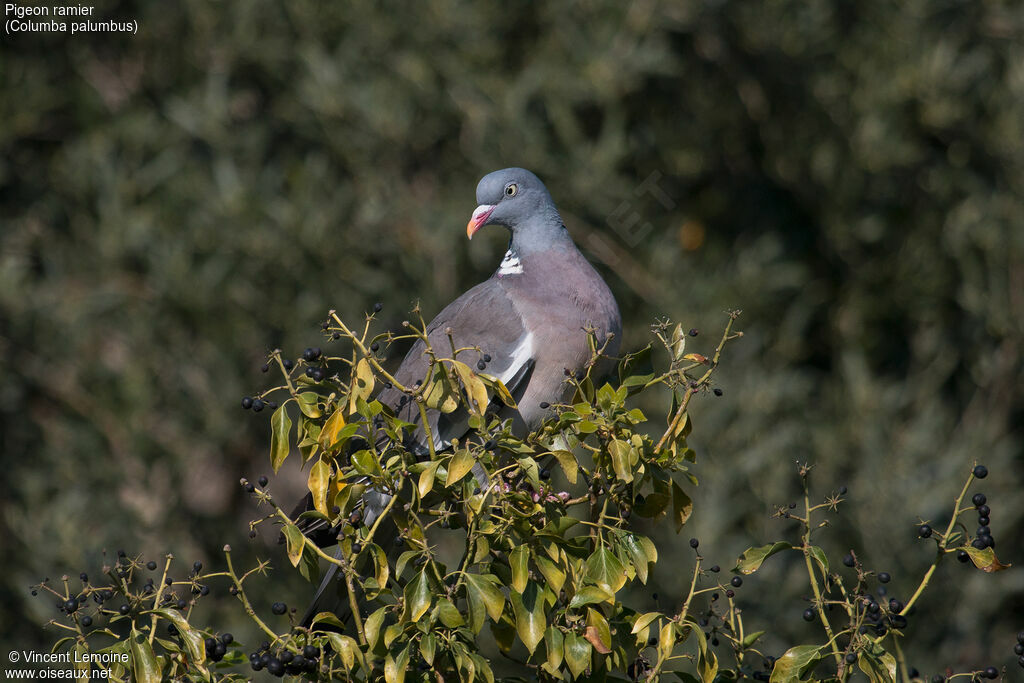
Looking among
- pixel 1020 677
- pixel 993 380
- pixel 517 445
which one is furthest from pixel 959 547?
pixel 993 380

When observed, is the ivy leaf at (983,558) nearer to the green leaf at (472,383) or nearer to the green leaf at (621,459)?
the green leaf at (621,459)

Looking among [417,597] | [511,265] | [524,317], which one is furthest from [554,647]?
[511,265]

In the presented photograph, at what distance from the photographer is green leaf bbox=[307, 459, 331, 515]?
1.93m

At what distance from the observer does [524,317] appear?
3221mm

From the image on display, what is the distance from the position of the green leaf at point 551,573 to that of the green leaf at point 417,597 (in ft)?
0.67

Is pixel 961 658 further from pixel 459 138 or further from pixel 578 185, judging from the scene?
pixel 459 138

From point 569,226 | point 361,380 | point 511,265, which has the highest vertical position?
point 361,380

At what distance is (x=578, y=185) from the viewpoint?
196 inches

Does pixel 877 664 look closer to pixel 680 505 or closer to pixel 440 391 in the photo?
pixel 680 505

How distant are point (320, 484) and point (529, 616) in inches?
16.6

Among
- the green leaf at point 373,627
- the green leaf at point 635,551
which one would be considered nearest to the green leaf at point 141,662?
the green leaf at point 373,627

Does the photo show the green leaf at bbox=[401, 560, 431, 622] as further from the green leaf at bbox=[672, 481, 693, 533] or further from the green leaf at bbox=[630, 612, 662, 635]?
the green leaf at bbox=[672, 481, 693, 533]

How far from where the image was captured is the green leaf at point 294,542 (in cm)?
181

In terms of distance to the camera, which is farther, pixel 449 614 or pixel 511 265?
pixel 511 265
